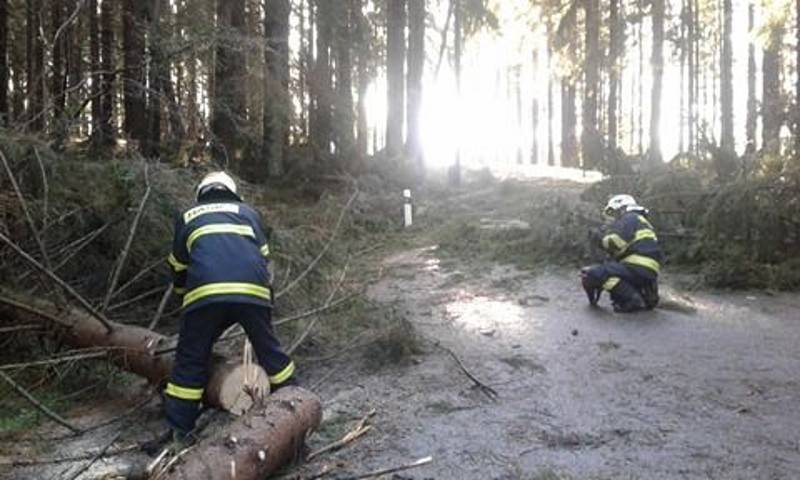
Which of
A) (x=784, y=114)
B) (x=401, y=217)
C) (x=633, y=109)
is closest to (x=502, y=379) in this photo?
(x=784, y=114)

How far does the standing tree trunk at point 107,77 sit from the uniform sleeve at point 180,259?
426cm

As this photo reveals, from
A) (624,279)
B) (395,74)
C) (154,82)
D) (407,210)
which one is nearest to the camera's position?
(624,279)

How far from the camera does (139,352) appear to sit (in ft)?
17.9

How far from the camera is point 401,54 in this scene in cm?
2041

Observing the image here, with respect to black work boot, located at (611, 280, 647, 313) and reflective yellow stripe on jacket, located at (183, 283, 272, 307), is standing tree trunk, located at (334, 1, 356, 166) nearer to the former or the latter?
black work boot, located at (611, 280, 647, 313)

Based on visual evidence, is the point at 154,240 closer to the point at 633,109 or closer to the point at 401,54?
the point at 401,54

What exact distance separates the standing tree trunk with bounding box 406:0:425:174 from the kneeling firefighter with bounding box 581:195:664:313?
39.2 feet

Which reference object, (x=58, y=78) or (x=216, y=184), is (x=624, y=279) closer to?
(x=216, y=184)

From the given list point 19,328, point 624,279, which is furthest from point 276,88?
point 19,328

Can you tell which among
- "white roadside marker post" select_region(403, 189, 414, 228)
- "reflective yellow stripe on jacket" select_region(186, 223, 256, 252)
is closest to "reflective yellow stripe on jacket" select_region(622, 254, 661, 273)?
"reflective yellow stripe on jacket" select_region(186, 223, 256, 252)

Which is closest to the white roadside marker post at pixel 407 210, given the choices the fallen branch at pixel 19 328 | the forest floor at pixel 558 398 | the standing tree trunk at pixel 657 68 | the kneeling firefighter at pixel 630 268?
the forest floor at pixel 558 398

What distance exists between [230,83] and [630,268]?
741 centimetres

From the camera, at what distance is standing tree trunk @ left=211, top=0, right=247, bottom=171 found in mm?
9883

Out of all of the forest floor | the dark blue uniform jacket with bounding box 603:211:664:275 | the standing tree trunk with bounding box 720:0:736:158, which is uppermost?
the standing tree trunk with bounding box 720:0:736:158
